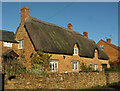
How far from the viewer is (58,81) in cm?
1159

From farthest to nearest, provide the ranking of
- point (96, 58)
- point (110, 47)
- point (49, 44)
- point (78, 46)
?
point (110, 47)
point (96, 58)
point (78, 46)
point (49, 44)

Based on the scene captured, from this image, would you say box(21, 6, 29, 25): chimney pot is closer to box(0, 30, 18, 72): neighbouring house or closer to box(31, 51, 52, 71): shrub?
box(0, 30, 18, 72): neighbouring house

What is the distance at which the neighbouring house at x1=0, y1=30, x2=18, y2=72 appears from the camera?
2045 centimetres

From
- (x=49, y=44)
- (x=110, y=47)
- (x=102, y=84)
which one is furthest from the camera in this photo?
(x=110, y=47)

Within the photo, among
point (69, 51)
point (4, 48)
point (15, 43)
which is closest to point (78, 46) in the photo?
point (69, 51)

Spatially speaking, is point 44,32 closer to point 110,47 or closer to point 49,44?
point 49,44

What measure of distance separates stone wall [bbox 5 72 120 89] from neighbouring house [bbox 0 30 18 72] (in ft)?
35.7

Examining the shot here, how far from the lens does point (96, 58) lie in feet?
90.9

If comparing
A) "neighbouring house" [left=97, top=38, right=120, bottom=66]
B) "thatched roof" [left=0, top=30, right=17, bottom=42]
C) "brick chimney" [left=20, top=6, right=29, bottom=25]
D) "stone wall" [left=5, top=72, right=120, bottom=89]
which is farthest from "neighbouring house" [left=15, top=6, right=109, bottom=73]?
"neighbouring house" [left=97, top=38, right=120, bottom=66]

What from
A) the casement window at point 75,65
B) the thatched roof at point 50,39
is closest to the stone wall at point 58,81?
the thatched roof at point 50,39

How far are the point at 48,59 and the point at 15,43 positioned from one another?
6.79 m

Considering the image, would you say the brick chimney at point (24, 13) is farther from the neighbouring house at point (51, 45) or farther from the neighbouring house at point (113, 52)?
the neighbouring house at point (113, 52)

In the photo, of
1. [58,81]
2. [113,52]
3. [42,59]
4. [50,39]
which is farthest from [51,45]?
[113,52]

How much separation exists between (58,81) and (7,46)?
40.9 ft
